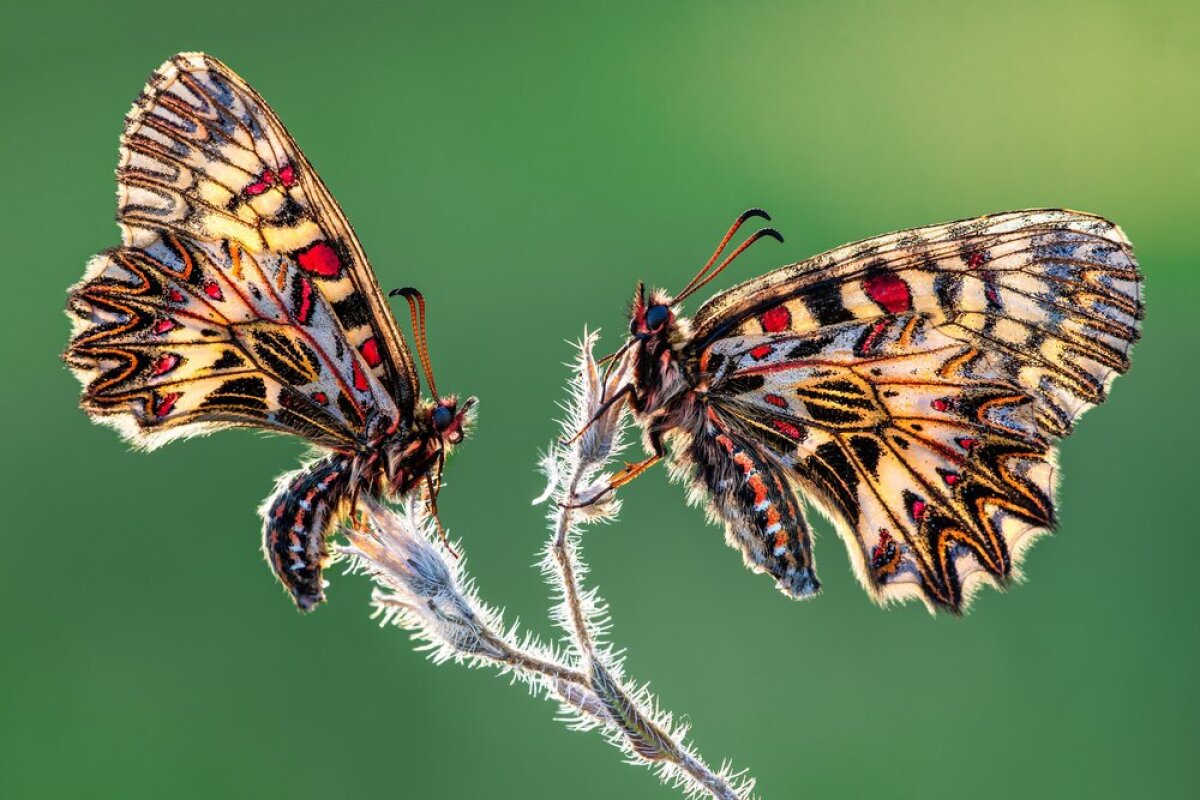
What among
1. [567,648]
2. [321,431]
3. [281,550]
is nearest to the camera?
[567,648]

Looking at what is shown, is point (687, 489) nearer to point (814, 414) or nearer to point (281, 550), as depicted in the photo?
point (814, 414)

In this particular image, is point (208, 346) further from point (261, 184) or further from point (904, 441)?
point (904, 441)

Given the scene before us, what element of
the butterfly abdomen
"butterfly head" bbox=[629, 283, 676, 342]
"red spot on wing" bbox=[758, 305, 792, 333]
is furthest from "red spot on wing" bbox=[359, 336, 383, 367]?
"red spot on wing" bbox=[758, 305, 792, 333]

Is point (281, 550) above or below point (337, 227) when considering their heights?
below

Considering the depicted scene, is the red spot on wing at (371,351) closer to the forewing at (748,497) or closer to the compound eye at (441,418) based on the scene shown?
the compound eye at (441,418)

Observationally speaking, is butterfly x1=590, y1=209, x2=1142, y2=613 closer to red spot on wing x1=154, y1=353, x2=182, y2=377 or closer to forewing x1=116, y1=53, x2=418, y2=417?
forewing x1=116, y1=53, x2=418, y2=417

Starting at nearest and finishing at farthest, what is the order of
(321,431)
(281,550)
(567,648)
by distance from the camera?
(567,648), (281,550), (321,431)

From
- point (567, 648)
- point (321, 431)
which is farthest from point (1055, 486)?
point (321, 431)

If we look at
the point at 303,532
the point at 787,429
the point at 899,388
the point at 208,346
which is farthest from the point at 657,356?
the point at 208,346
